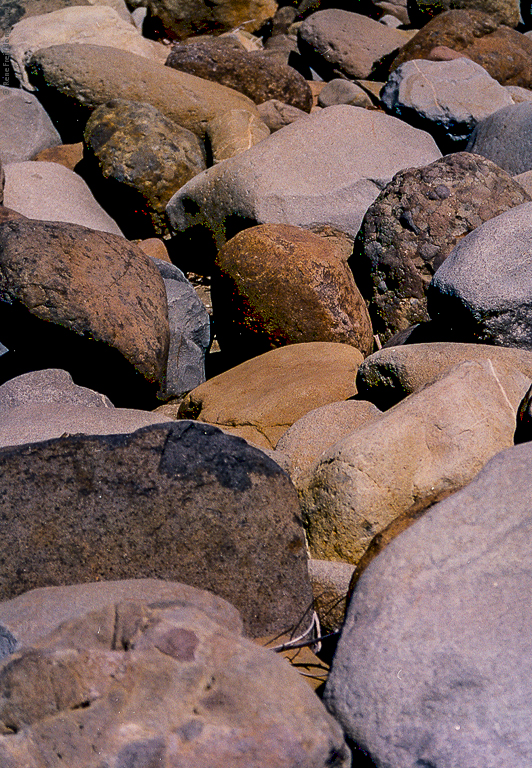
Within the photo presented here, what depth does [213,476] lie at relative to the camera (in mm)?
2082

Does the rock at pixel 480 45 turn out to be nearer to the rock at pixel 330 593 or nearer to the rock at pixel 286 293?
the rock at pixel 286 293

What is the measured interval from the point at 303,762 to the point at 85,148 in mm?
5705

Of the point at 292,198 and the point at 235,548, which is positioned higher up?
the point at 235,548

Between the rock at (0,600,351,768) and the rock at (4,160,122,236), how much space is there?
14.9 ft

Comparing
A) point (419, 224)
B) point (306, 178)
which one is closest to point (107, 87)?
point (306, 178)

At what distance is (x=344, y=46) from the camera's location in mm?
10391

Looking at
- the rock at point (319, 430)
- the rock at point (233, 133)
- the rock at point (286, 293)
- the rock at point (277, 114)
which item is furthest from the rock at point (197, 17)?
the rock at point (319, 430)

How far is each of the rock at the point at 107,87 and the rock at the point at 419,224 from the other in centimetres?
317

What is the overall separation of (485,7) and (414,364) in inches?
416

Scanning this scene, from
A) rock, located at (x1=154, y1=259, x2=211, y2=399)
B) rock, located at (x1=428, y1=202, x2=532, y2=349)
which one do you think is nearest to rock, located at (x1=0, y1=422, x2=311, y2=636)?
rock, located at (x1=428, y1=202, x2=532, y2=349)

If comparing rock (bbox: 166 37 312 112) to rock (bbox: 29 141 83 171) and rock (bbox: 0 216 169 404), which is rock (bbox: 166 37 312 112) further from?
rock (bbox: 0 216 169 404)

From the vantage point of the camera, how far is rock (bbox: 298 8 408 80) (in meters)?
10.3

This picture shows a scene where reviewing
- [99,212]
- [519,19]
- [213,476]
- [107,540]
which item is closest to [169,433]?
[213,476]

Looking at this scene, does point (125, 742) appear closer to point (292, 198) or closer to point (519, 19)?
point (292, 198)
